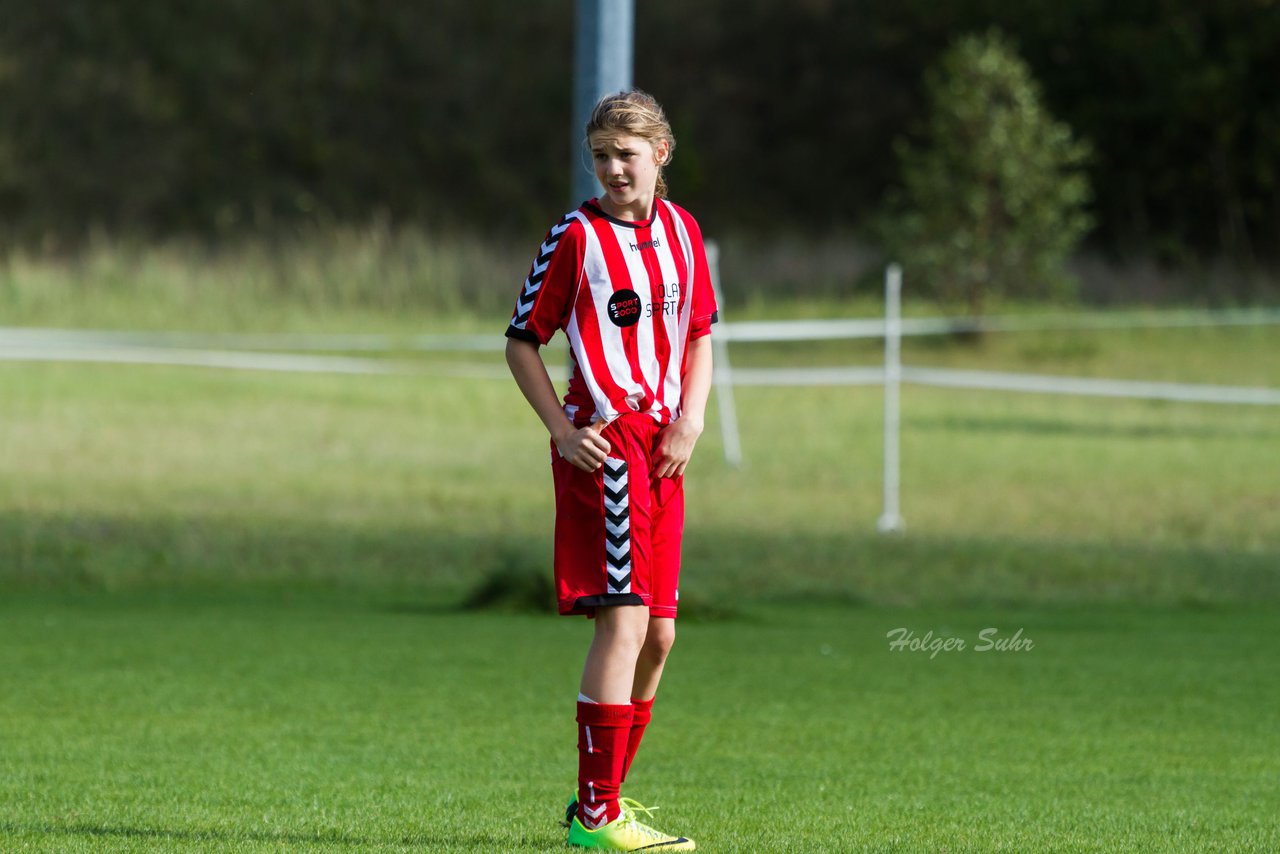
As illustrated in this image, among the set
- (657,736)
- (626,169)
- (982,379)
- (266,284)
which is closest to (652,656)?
(626,169)

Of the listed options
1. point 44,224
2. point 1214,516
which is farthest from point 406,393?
point 44,224

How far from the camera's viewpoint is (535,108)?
46.4 m

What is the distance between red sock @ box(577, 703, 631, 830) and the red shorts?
25 cm

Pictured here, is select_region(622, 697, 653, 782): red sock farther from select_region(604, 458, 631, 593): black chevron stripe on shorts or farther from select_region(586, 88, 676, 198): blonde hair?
select_region(586, 88, 676, 198): blonde hair

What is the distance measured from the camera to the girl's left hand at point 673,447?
4535 millimetres

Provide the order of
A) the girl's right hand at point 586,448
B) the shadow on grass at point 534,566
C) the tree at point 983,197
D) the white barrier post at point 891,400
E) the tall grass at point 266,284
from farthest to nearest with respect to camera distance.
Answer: the tree at point 983,197
the tall grass at point 266,284
the white barrier post at point 891,400
the shadow on grass at point 534,566
the girl's right hand at point 586,448

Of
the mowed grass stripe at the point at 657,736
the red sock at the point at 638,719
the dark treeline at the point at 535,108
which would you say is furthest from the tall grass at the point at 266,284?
the red sock at the point at 638,719

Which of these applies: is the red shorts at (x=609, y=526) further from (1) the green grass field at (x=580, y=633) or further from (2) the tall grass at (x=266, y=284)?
(2) the tall grass at (x=266, y=284)

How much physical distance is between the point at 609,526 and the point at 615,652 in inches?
12.0

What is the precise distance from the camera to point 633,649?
14.8ft

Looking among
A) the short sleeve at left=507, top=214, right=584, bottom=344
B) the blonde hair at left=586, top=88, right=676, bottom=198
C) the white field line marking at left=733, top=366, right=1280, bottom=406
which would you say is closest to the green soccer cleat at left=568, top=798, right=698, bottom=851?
the short sleeve at left=507, top=214, right=584, bottom=344

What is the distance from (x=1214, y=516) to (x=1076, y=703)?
9.97m

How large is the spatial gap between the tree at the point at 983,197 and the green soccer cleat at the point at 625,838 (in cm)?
2568

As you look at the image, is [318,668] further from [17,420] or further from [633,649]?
[17,420]
